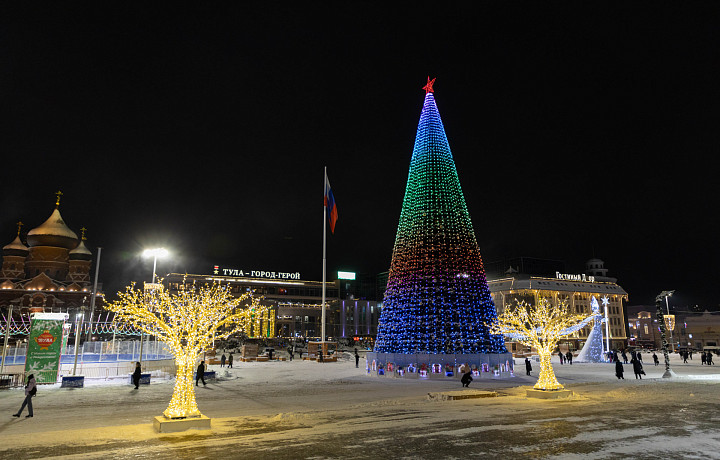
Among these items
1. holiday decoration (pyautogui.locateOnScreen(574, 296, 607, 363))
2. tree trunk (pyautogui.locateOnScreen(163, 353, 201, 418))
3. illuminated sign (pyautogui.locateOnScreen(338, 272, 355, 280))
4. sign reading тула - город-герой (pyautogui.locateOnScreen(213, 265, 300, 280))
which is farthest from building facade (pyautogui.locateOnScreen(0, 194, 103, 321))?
tree trunk (pyautogui.locateOnScreen(163, 353, 201, 418))

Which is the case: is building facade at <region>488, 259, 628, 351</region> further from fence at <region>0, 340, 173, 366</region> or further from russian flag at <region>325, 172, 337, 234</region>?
fence at <region>0, 340, 173, 366</region>

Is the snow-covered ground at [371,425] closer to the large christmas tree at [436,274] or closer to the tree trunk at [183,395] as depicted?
the tree trunk at [183,395]

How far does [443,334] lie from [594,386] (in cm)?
816

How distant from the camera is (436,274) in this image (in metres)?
27.2

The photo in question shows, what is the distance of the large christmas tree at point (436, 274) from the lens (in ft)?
88.4

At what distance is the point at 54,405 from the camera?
1756 cm

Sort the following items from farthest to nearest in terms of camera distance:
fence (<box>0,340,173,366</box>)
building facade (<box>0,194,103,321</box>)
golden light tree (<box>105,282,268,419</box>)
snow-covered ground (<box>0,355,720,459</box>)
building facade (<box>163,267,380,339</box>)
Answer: building facade (<box>163,267,380,339</box>), building facade (<box>0,194,103,321</box>), fence (<box>0,340,173,366</box>), golden light tree (<box>105,282,268,419</box>), snow-covered ground (<box>0,355,720,459</box>)

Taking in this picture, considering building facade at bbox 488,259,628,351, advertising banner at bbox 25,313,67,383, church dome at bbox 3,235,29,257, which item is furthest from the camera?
building facade at bbox 488,259,628,351

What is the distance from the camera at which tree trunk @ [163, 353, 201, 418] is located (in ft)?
41.1

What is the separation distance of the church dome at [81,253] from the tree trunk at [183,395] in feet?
293

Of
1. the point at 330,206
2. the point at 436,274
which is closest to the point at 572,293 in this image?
the point at 330,206

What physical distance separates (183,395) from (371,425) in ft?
17.3

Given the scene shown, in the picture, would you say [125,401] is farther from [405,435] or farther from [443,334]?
[443,334]

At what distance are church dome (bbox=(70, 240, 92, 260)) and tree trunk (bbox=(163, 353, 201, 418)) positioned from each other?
8931 cm
